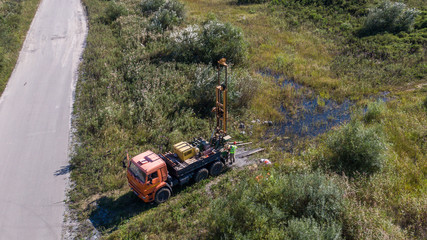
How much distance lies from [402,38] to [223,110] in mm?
25830

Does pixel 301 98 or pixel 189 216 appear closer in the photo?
pixel 189 216

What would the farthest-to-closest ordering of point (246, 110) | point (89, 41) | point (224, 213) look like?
point (89, 41)
point (246, 110)
point (224, 213)

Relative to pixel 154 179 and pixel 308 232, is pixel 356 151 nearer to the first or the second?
pixel 308 232

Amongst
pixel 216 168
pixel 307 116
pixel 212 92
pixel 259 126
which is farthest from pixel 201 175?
pixel 307 116

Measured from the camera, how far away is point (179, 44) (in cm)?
2436

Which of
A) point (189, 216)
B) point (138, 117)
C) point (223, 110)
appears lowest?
point (189, 216)

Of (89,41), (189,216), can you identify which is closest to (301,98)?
(189,216)

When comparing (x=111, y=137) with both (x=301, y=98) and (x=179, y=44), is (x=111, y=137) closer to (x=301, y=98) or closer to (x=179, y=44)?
(x=179, y=44)

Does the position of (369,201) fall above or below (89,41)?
below

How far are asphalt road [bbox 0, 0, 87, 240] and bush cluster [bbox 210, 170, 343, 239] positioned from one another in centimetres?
695

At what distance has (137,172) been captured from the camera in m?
11.9

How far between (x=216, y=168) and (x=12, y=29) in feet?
91.4

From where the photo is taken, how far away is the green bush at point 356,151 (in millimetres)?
12703

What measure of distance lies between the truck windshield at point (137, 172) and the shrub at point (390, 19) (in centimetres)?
3057
